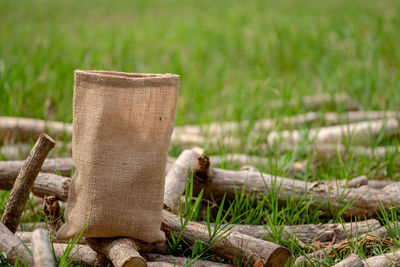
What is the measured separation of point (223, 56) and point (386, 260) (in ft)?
16.0

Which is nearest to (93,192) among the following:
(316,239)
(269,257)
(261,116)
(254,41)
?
(269,257)

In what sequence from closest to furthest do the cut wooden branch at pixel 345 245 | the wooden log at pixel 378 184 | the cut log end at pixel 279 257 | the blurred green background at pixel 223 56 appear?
the cut log end at pixel 279 257 < the cut wooden branch at pixel 345 245 < the wooden log at pixel 378 184 < the blurred green background at pixel 223 56

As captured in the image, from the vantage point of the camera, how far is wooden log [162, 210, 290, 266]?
1727 millimetres

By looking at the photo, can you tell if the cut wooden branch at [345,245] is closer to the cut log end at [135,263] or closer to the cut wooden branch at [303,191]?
the cut wooden branch at [303,191]

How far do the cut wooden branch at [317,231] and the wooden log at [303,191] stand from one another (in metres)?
0.15

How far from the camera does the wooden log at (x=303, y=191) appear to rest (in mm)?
2217

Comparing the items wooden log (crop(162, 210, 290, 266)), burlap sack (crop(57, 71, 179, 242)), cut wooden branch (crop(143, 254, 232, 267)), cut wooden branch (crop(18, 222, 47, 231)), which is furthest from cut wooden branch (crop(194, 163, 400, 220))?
cut wooden branch (crop(18, 222, 47, 231))

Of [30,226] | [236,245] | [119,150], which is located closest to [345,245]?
[236,245]

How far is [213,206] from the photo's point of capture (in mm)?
2283

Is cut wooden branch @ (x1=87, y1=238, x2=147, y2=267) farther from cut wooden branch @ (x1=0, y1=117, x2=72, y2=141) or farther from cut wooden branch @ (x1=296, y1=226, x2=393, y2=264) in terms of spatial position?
cut wooden branch @ (x1=0, y1=117, x2=72, y2=141)

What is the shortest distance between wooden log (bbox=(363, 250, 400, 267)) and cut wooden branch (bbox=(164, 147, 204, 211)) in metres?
0.83

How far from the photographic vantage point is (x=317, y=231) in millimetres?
2062

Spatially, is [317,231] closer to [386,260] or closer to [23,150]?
[386,260]

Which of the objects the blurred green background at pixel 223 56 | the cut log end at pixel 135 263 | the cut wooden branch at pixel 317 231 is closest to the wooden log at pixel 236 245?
the cut wooden branch at pixel 317 231
